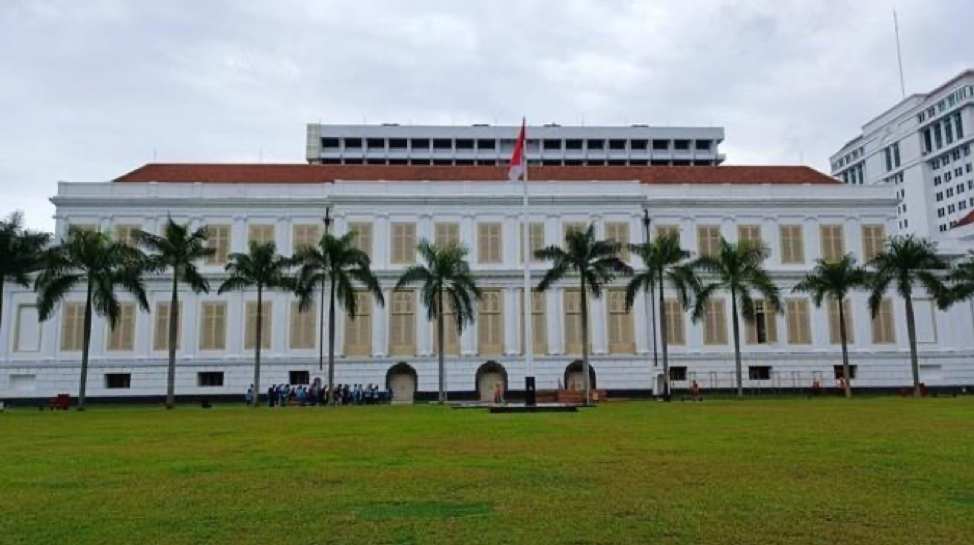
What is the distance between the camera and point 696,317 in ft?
146

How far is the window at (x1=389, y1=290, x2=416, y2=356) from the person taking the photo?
50.1 meters

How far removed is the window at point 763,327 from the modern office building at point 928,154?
52.1 m

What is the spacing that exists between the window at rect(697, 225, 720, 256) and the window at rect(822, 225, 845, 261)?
23.0ft

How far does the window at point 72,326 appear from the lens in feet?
162

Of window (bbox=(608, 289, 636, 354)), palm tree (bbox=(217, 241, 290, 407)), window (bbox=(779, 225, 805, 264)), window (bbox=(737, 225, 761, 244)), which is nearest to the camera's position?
palm tree (bbox=(217, 241, 290, 407))

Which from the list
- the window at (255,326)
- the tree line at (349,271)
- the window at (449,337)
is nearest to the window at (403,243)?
the window at (449,337)

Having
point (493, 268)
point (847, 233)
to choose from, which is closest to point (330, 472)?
point (493, 268)

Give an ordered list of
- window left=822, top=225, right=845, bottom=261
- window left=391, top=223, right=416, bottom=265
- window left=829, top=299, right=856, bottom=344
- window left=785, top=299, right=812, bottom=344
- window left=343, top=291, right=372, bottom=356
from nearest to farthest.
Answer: window left=343, top=291, right=372, bottom=356 → window left=391, top=223, right=416, bottom=265 → window left=785, top=299, right=812, bottom=344 → window left=829, top=299, right=856, bottom=344 → window left=822, top=225, right=845, bottom=261

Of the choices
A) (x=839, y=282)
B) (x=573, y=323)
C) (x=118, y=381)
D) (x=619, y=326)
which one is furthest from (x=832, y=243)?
(x=118, y=381)

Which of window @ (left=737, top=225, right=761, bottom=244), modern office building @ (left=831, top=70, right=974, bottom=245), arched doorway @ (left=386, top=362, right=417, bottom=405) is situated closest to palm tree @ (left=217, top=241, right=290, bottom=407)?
arched doorway @ (left=386, top=362, right=417, bottom=405)

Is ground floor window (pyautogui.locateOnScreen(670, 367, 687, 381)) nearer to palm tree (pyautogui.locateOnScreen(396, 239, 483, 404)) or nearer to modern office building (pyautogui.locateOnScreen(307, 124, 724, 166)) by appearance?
palm tree (pyautogui.locateOnScreen(396, 239, 483, 404))

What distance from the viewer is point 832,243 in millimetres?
54031

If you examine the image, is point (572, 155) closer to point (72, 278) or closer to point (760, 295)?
point (760, 295)

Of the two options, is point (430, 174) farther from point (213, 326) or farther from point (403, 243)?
point (213, 326)
